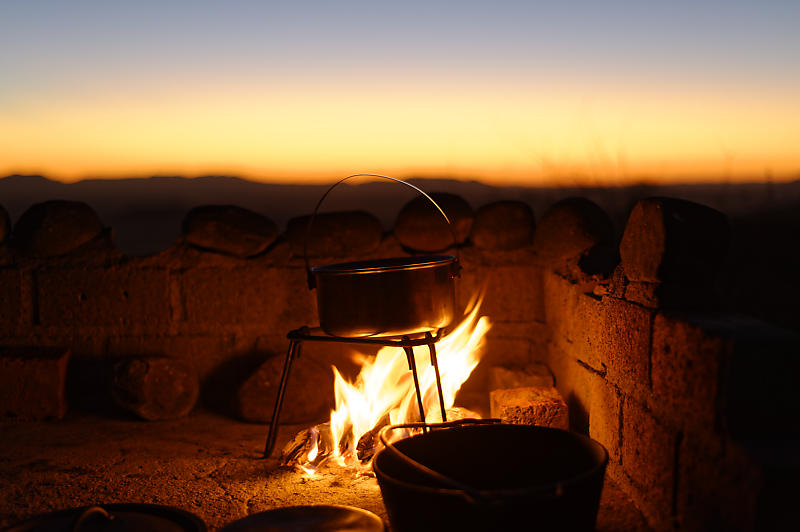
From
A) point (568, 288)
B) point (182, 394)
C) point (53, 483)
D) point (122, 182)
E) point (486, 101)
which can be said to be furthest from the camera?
point (122, 182)

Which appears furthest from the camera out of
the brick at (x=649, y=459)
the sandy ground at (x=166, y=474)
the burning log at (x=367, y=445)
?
the burning log at (x=367, y=445)

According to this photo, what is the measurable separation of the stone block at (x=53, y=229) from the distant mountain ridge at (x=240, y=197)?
204 mm

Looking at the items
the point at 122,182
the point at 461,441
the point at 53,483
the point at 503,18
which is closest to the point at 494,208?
the point at 503,18

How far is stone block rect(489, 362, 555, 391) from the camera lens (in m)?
4.21

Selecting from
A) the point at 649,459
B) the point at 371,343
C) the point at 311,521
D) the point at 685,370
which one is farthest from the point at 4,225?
the point at 685,370

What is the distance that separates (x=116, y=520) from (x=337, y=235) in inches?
109

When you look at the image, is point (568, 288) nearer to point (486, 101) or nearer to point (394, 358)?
point (394, 358)

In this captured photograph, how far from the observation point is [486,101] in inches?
223

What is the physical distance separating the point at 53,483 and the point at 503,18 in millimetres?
4219

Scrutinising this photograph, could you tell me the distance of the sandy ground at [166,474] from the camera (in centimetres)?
297

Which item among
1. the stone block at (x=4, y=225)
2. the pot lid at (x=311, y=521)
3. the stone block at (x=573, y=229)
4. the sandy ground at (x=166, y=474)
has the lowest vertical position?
the sandy ground at (x=166, y=474)

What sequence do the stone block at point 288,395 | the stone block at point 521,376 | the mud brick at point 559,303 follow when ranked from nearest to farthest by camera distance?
the mud brick at point 559,303, the stone block at point 521,376, the stone block at point 288,395

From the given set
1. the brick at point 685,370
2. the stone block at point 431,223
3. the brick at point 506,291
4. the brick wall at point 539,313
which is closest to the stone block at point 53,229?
the brick wall at point 539,313

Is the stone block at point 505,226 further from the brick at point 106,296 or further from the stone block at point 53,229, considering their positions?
the stone block at point 53,229
